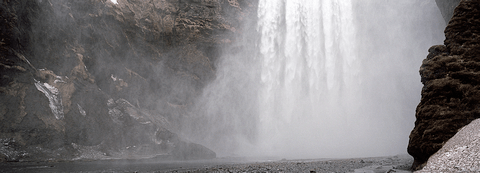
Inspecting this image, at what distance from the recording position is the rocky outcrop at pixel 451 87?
8328 millimetres

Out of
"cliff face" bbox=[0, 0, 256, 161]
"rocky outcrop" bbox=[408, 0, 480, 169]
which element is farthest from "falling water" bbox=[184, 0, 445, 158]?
"rocky outcrop" bbox=[408, 0, 480, 169]

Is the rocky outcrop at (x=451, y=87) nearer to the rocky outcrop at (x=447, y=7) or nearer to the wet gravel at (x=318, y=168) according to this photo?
the wet gravel at (x=318, y=168)

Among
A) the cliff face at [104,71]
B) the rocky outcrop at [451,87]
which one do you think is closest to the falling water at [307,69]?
the cliff face at [104,71]

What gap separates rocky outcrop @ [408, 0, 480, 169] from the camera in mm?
8328

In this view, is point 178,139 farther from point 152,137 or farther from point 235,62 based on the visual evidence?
point 235,62

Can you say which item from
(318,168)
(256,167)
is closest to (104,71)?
(256,167)

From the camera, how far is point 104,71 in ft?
84.8

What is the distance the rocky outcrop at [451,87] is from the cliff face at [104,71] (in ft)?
63.6

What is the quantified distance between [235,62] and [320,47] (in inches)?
482

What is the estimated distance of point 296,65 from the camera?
36812mm

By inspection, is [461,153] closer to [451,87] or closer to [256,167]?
[451,87]

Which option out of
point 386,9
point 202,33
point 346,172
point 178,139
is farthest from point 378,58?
point 346,172

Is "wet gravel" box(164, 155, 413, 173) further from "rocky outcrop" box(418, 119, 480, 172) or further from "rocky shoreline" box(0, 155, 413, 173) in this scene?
"rocky outcrop" box(418, 119, 480, 172)

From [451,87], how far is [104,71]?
2676 cm
